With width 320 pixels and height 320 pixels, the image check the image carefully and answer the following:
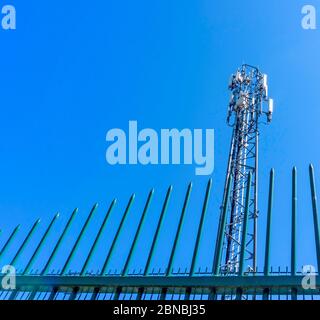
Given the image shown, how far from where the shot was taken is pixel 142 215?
479 centimetres

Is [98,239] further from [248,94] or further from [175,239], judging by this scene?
[248,94]

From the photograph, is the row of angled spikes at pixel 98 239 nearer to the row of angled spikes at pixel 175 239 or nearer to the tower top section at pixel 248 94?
A: the row of angled spikes at pixel 175 239

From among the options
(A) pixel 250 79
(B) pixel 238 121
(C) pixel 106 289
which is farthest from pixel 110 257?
(A) pixel 250 79

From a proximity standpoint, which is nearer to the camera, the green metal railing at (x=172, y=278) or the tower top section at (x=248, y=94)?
the green metal railing at (x=172, y=278)

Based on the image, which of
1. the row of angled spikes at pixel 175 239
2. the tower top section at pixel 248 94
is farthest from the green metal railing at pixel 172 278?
the tower top section at pixel 248 94

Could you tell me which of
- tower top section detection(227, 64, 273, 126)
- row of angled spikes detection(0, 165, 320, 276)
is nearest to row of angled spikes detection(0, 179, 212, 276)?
row of angled spikes detection(0, 165, 320, 276)

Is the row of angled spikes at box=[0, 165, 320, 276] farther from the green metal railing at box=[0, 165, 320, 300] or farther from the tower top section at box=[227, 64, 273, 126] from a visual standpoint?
the tower top section at box=[227, 64, 273, 126]

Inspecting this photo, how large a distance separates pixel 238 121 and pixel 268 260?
14.0 metres

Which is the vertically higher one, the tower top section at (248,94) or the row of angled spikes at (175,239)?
the tower top section at (248,94)

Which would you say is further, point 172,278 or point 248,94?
point 248,94

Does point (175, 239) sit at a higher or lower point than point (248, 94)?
lower

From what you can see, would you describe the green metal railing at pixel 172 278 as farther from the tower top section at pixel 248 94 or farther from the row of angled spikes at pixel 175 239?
the tower top section at pixel 248 94

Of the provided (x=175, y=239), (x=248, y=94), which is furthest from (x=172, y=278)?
(x=248, y=94)

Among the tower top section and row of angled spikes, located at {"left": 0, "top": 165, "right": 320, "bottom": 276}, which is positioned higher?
the tower top section
